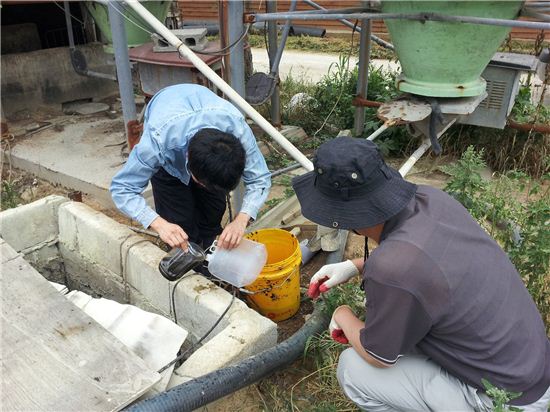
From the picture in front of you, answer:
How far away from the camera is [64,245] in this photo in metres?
3.39

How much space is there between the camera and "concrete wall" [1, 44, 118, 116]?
6.31 meters

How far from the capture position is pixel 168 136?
243 centimetres

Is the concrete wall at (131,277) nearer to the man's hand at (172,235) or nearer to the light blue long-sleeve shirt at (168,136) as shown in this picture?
the man's hand at (172,235)

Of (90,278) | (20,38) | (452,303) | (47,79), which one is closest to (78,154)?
(47,79)

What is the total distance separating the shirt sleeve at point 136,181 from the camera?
2.44 meters

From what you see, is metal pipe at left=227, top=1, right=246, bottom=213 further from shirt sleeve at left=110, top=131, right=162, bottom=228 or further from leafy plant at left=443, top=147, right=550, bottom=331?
leafy plant at left=443, top=147, right=550, bottom=331

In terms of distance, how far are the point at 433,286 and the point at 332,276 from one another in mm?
765

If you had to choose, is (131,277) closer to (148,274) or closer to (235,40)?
(148,274)

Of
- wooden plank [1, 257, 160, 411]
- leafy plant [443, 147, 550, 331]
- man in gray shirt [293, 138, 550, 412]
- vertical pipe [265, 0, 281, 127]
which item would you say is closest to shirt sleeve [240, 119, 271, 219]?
man in gray shirt [293, 138, 550, 412]

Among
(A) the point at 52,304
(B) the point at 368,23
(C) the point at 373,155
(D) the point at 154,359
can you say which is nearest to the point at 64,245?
(A) the point at 52,304

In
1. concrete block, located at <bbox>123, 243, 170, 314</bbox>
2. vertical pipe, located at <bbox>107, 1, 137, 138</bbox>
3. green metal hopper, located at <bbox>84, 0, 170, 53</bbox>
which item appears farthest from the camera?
green metal hopper, located at <bbox>84, 0, 170, 53</bbox>

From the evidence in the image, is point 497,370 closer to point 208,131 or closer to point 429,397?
point 429,397

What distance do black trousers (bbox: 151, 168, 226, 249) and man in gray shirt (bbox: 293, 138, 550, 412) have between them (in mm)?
1220

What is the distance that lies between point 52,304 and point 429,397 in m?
1.74
